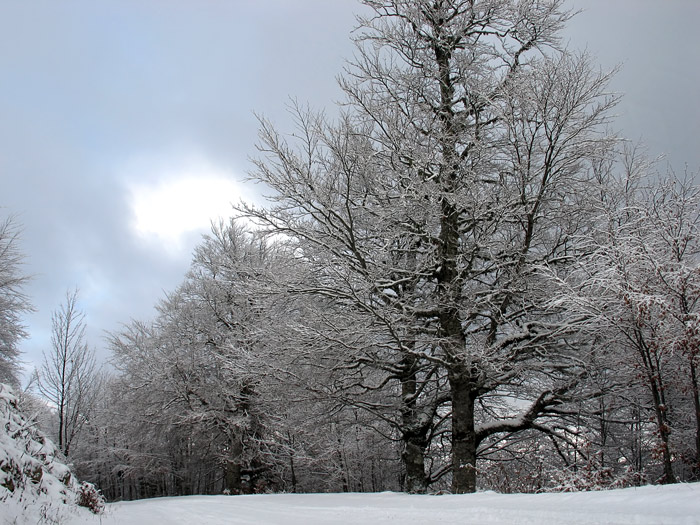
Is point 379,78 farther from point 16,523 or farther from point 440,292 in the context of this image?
point 16,523

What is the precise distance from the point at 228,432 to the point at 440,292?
1074cm

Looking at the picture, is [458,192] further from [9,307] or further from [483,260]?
[9,307]

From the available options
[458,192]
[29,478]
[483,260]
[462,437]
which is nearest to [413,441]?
[462,437]

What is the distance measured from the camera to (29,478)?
5.85m

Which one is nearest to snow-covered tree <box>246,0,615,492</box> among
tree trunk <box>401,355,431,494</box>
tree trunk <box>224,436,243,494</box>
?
tree trunk <box>401,355,431,494</box>

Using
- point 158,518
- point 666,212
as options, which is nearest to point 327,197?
point 666,212

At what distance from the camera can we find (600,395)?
25.9 ft

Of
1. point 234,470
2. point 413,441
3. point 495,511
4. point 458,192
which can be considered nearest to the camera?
point 495,511

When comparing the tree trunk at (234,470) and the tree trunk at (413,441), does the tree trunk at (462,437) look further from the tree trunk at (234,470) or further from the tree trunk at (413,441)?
the tree trunk at (234,470)

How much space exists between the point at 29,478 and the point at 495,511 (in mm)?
5648

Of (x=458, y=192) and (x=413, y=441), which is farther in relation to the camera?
(x=413, y=441)

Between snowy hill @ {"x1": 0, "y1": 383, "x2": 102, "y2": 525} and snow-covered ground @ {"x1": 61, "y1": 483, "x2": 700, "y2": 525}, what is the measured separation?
46cm

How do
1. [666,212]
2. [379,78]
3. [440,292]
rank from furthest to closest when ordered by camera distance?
[379,78], [440,292], [666,212]

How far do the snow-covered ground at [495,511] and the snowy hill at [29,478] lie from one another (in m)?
0.46
